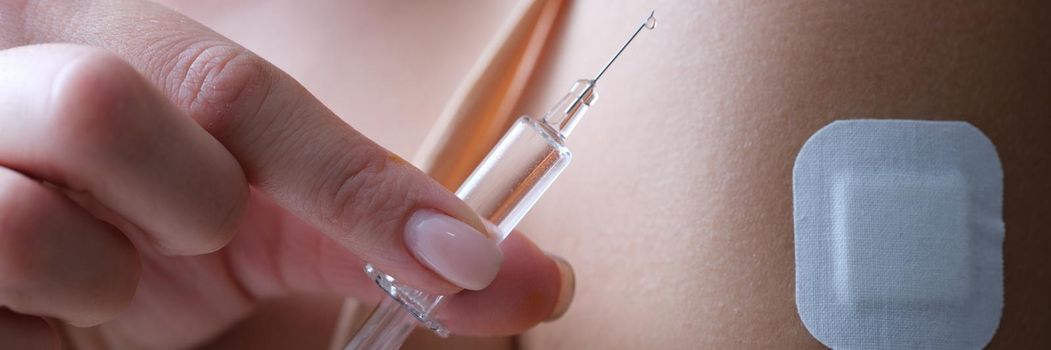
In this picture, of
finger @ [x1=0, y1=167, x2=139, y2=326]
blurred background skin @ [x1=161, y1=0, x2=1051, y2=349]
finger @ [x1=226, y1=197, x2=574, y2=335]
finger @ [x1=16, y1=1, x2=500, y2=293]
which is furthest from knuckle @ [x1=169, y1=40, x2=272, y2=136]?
blurred background skin @ [x1=161, y1=0, x2=1051, y2=349]

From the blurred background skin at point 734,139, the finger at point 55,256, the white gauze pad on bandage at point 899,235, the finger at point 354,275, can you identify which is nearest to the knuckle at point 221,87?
the finger at point 55,256

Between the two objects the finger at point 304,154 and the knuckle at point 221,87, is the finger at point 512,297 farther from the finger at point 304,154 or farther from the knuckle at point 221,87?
the knuckle at point 221,87

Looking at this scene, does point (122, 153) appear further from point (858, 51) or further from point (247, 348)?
point (858, 51)

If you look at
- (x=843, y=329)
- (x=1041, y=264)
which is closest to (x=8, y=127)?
(x=843, y=329)

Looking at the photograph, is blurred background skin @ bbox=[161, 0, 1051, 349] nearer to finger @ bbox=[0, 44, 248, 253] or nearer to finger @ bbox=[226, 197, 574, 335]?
finger @ bbox=[226, 197, 574, 335]

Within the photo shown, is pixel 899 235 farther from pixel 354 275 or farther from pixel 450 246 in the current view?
pixel 354 275

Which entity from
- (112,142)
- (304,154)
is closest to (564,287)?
(304,154)
